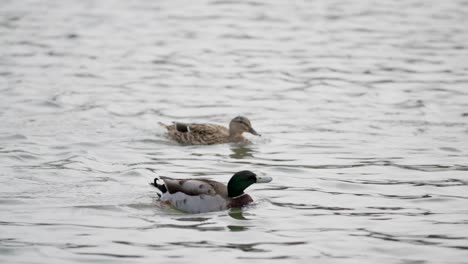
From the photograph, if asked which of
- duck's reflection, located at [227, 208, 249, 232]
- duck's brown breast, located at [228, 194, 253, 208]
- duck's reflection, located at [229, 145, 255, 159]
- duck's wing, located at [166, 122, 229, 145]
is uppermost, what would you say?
duck's wing, located at [166, 122, 229, 145]

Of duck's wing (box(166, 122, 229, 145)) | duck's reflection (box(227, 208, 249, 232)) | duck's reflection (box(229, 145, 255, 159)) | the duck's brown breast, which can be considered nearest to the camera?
duck's reflection (box(227, 208, 249, 232))

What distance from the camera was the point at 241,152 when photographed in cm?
1755

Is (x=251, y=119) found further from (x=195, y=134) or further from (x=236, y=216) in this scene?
(x=236, y=216)

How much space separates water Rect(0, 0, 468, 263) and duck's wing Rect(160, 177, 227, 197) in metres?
0.29

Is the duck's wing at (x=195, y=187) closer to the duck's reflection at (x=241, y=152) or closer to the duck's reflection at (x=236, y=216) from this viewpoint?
the duck's reflection at (x=236, y=216)

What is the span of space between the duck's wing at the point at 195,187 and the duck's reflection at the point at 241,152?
142 inches

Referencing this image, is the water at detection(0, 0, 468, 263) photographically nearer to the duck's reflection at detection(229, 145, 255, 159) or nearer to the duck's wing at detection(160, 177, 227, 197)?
the duck's reflection at detection(229, 145, 255, 159)

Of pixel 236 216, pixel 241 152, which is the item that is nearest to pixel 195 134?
pixel 241 152

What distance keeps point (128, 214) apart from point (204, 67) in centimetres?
1093

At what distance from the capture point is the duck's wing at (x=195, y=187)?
1323 centimetres

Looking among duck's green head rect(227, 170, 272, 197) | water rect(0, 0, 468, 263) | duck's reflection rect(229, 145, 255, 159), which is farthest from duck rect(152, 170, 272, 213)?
duck's reflection rect(229, 145, 255, 159)

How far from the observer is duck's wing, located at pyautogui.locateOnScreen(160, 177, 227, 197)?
13227 mm

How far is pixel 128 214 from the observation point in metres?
13.2

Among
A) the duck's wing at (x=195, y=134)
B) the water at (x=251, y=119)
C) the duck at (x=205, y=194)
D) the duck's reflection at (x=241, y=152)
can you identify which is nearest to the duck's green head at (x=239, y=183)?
the duck at (x=205, y=194)
